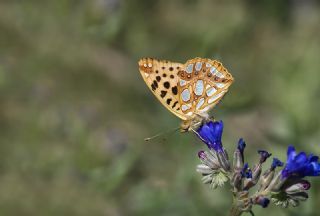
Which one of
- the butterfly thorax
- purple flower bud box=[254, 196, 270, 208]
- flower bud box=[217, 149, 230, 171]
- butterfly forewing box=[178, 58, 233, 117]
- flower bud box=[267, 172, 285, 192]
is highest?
butterfly forewing box=[178, 58, 233, 117]

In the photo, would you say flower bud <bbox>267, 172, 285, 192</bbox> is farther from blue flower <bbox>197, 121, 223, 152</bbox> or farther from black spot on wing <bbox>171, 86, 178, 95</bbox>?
black spot on wing <bbox>171, 86, 178, 95</bbox>

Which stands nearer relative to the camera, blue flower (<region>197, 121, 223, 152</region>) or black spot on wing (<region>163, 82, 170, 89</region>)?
blue flower (<region>197, 121, 223, 152</region>)

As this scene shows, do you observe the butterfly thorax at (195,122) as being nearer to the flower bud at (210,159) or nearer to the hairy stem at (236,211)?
the flower bud at (210,159)

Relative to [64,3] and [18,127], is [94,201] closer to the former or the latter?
[18,127]

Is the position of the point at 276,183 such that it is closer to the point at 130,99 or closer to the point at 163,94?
the point at 163,94

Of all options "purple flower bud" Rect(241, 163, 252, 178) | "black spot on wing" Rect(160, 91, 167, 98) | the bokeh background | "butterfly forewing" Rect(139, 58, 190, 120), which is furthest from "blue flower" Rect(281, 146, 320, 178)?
the bokeh background

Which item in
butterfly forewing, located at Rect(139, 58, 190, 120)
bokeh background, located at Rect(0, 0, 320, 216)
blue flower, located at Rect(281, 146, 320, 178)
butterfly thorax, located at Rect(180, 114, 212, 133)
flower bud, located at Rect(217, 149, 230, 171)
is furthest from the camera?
bokeh background, located at Rect(0, 0, 320, 216)

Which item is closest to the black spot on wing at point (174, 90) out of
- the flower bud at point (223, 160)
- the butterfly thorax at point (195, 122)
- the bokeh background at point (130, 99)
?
the butterfly thorax at point (195, 122)
